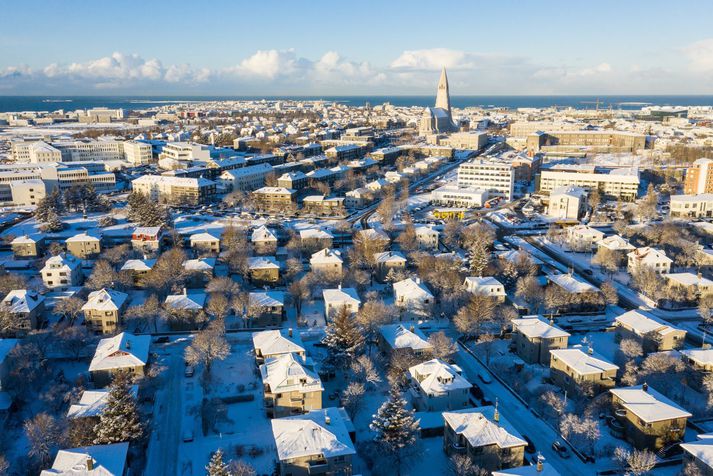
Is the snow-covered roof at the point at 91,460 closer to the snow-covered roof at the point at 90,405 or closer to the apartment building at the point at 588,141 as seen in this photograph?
the snow-covered roof at the point at 90,405

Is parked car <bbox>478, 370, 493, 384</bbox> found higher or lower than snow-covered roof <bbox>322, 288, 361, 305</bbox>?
lower

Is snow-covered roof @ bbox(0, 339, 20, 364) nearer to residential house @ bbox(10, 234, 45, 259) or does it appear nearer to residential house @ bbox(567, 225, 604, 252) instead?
residential house @ bbox(10, 234, 45, 259)

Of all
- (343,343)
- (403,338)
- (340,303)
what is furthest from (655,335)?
(340,303)

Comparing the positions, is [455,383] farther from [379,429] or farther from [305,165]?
[305,165]

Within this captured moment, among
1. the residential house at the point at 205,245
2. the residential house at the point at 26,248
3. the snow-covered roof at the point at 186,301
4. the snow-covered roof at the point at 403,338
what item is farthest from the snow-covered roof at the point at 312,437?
the residential house at the point at 26,248

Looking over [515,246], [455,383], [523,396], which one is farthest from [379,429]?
[515,246]

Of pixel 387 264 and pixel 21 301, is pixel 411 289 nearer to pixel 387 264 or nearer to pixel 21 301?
pixel 387 264

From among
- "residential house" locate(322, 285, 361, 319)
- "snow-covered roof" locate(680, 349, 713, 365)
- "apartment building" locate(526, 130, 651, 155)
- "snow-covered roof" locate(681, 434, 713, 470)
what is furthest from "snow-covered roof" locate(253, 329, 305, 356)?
"apartment building" locate(526, 130, 651, 155)

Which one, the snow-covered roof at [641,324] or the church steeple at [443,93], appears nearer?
the snow-covered roof at [641,324]
